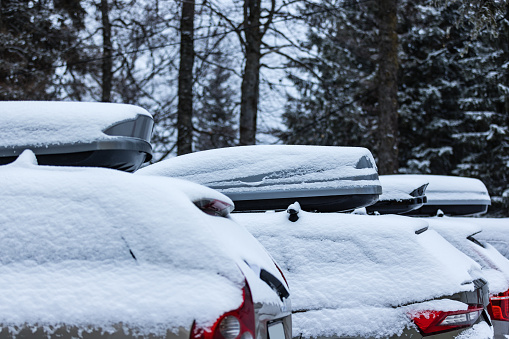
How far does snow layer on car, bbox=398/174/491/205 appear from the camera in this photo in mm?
8555

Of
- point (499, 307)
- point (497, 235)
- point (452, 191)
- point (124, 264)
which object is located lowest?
point (497, 235)

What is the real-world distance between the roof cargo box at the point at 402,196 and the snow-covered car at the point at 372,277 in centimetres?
199

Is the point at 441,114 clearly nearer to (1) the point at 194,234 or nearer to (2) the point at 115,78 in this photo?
(2) the point at 115,78

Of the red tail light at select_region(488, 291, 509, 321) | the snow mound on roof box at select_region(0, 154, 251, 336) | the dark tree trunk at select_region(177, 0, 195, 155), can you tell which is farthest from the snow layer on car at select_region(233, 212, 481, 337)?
the dark tree trunk at select_region(177, 0, 195, 155)

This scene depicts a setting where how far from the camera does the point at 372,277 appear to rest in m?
4.21

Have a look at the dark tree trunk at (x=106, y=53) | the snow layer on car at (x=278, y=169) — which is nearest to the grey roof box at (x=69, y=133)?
the snow layer on car at (x=278, y=169)

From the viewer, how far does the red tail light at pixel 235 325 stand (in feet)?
7.54

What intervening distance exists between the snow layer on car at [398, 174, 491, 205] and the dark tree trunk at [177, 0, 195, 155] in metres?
6.81

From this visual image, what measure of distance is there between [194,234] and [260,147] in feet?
9.74

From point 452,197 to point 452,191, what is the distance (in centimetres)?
10

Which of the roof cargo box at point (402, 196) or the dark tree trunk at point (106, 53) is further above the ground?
the dark tree trunk at point (106, 53)

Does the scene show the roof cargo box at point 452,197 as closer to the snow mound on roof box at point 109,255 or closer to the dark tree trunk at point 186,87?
the snow mound on roof box at point 109,255

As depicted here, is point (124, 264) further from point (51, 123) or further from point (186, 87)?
point (186, 87)

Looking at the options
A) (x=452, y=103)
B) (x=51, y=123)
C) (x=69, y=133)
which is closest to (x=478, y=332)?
(x=69, y=133)
